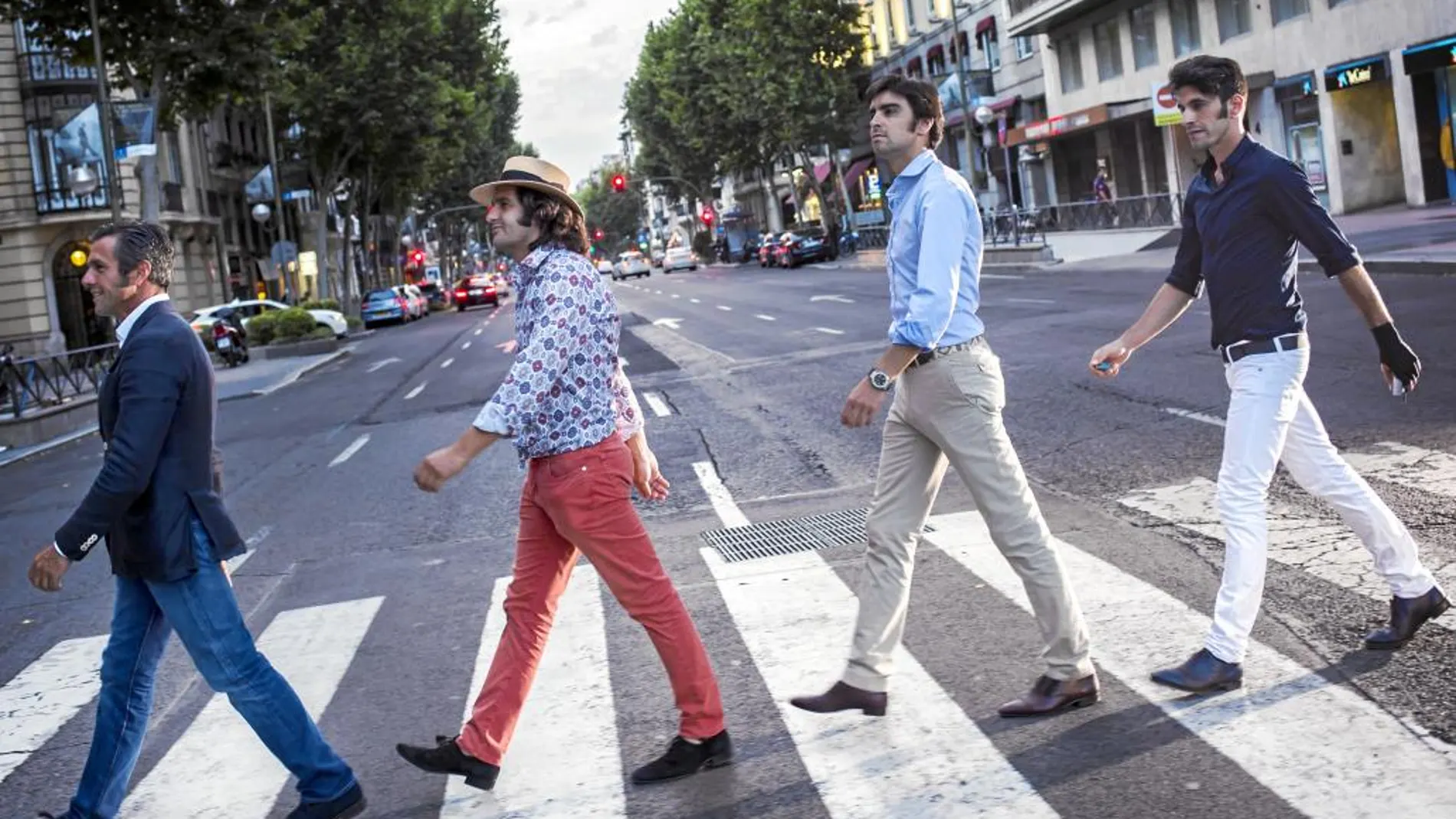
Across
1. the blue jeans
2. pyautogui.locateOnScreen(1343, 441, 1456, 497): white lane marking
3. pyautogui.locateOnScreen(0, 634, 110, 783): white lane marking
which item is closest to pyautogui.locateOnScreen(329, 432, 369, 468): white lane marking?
pyautogui.locateOnScreen(0, 634, 110, 783): white lane marking

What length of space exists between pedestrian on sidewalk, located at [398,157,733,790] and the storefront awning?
30460mm

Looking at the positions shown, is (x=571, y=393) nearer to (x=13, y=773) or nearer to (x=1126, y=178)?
(x=13, y=773)

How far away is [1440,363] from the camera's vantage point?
1151 centimetres

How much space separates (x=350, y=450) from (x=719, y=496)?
19.2ft

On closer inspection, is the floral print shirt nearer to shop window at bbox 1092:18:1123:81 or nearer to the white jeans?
the white jeans

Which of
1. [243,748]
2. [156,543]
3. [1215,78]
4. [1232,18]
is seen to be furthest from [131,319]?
[1232,18]

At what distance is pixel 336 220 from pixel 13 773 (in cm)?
7612

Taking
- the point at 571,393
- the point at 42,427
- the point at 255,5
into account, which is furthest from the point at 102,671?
the point at 255,5

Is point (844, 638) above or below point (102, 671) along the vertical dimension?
below

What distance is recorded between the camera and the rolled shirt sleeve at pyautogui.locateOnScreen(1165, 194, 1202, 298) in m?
5.10

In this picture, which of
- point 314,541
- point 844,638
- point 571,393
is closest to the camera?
point 571,393

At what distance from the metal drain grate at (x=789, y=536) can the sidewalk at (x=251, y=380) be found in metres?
11.0

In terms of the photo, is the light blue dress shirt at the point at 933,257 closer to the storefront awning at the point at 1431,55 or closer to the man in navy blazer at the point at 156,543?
the man in navy blazer at the point at 156,543

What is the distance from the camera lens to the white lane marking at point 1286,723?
12.5 ft
